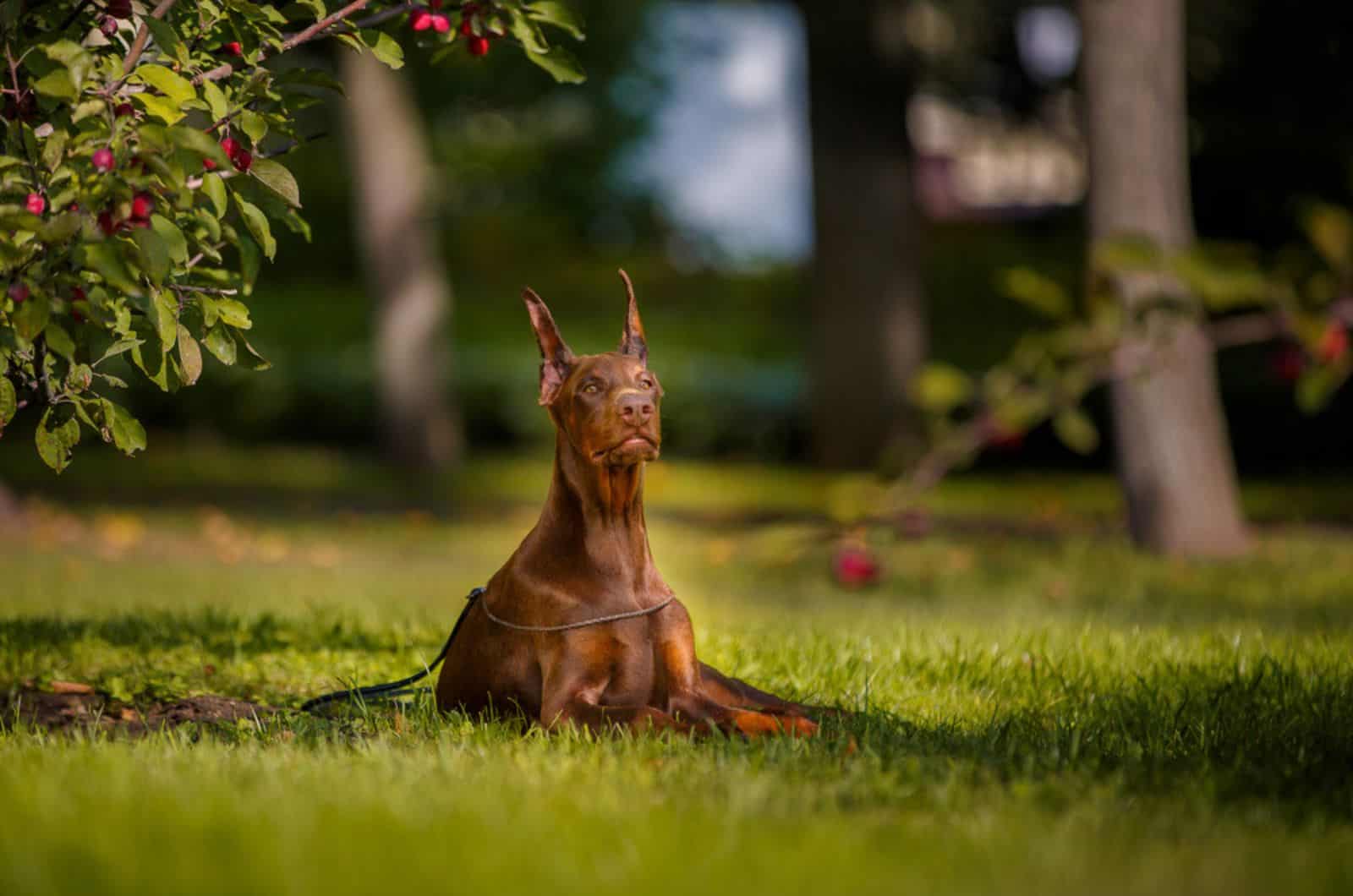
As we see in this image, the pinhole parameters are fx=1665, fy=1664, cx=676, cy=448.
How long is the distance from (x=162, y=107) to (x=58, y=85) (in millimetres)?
252

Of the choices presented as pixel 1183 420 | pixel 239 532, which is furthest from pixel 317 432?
pixel 1183 420

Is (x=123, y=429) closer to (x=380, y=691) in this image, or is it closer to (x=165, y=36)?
(x=165, y=36)

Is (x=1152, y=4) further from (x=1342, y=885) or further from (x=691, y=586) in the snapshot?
(x=1342, y=885)

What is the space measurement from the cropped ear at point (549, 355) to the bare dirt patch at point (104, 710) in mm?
1445

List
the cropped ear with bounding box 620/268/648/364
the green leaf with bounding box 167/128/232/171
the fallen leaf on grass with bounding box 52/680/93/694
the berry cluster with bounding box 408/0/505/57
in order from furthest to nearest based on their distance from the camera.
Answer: the fallen leaf on grass with bounding box 52/680/93/694 → the berry cluster with bounding box 408/0/505/57 → the cropped ear with bounding box 620/268/648/364 → the green leaf with bounding box 167/128/232/171

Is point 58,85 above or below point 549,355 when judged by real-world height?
above

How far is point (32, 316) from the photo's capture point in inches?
154

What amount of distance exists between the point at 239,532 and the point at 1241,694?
8847 mm

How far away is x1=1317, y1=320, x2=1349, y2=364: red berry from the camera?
753 cm

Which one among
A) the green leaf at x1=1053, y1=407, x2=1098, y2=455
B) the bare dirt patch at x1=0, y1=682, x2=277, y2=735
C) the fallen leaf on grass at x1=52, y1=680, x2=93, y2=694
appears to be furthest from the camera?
the green leaf at x1=1053, y1=407, x2=1098, y2=455

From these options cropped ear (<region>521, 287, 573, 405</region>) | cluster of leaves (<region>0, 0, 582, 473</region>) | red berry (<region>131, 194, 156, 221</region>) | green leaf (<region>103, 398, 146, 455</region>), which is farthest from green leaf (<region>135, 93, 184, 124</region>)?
cropped ear (<region>521, 287, 573, 405</region>)

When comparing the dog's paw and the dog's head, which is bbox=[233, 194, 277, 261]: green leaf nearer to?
the dog's head

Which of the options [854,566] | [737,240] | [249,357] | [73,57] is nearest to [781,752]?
[249,357]

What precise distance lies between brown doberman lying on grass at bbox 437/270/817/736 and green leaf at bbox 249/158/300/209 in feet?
2.24
